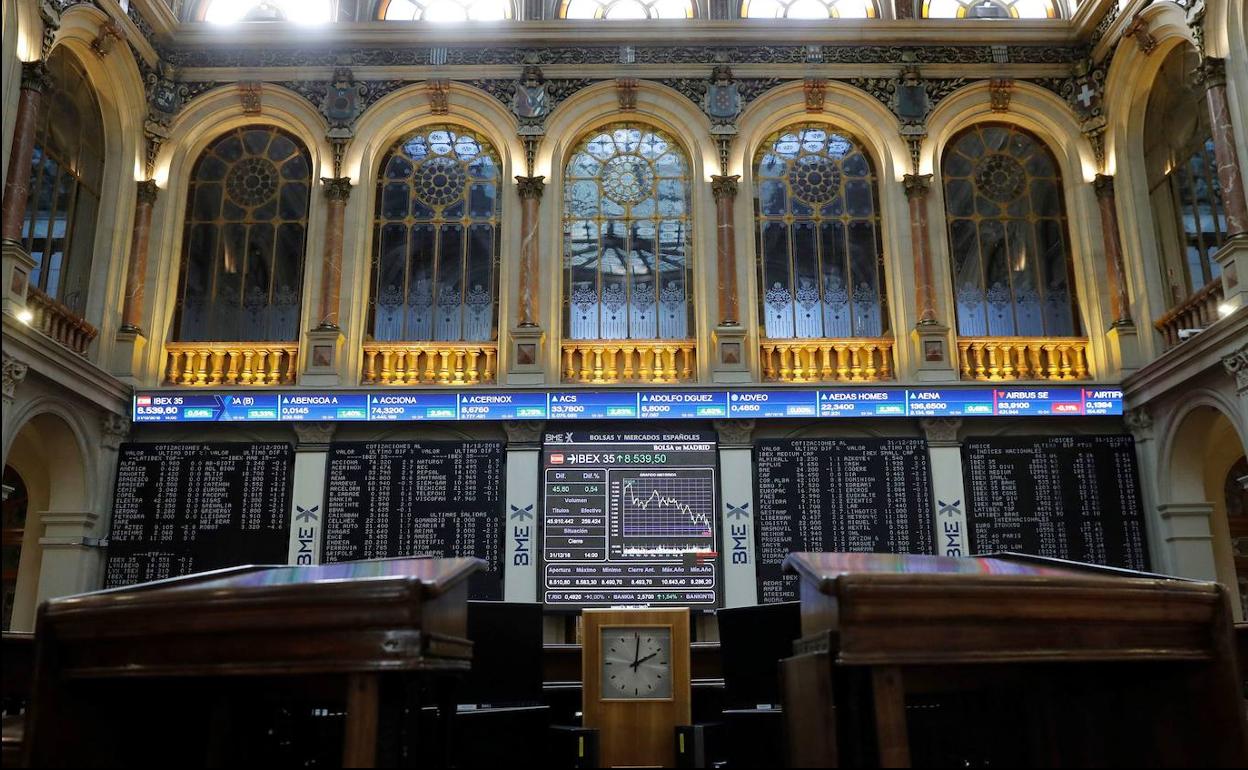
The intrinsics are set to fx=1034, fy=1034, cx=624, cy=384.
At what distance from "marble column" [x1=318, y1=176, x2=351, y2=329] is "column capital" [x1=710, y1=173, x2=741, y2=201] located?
187 inches

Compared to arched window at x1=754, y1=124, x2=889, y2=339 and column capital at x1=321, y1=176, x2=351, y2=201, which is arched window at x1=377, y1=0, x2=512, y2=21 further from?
arched window at x1=754, y1=124, x2=889, y2=339

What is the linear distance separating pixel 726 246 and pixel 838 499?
3490 millimetres

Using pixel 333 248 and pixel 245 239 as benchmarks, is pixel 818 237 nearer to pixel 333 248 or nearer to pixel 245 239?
pixel 333 248

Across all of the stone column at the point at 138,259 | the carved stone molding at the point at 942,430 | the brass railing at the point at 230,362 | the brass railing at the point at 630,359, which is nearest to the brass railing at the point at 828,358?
the carved stone molding at the point at 942,430

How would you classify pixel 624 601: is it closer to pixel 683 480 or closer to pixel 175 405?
pixel 683 480

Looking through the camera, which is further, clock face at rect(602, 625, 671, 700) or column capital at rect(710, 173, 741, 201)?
column capital at rect(710, 173, 741, 201)

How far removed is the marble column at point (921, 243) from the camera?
12.9m

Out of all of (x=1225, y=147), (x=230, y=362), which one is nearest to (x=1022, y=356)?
(x=1225, y=147)

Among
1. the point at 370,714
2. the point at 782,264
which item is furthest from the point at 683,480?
the point at 370,714

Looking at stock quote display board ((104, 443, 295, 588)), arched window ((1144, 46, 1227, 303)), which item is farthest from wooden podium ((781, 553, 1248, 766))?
arched window ((1144, 46, 1227, 303))

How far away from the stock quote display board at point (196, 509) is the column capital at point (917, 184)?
332 inches

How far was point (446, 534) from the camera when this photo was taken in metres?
12.1

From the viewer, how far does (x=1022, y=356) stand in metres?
13.0

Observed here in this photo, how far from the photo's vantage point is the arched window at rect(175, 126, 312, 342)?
13281 millimetres
